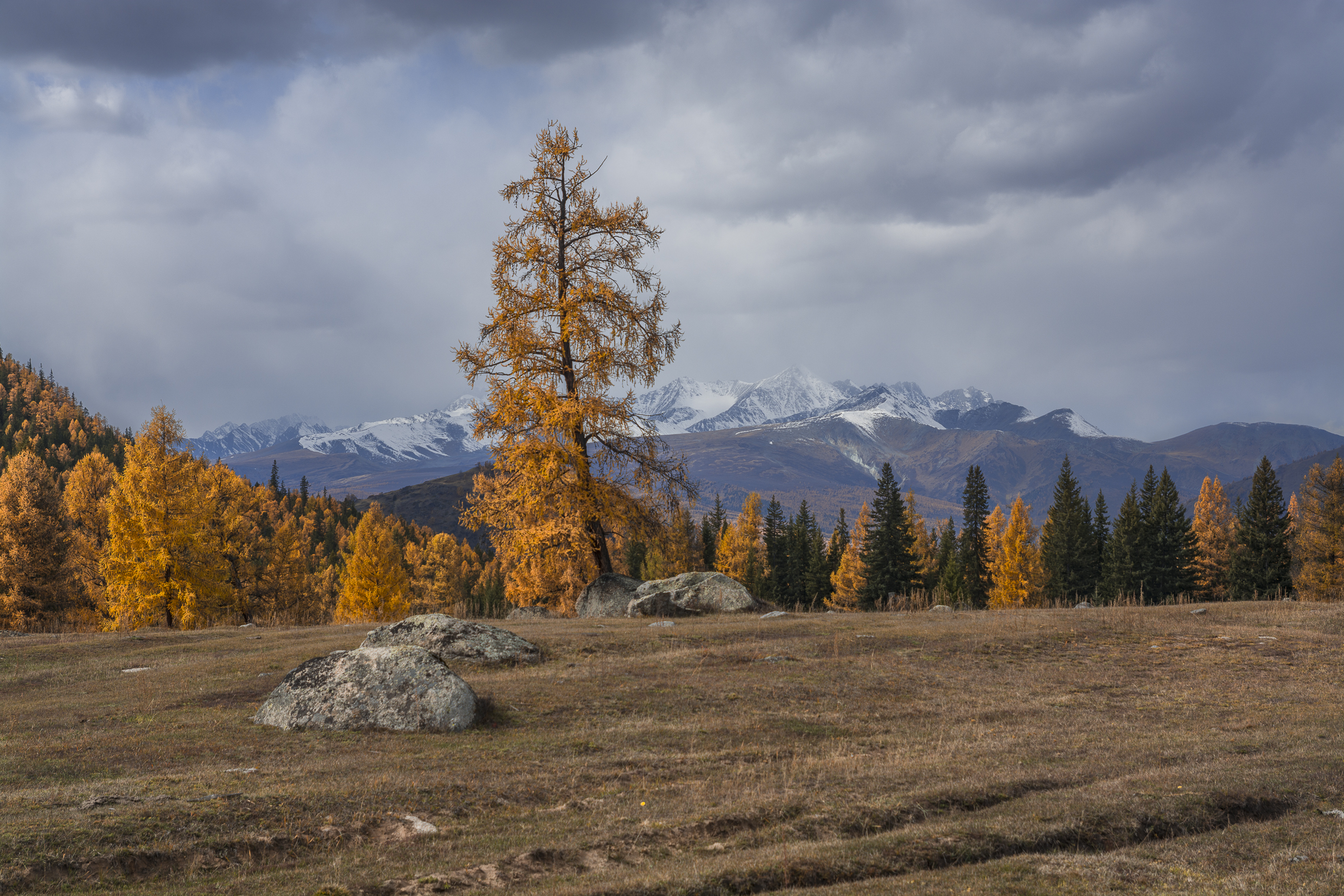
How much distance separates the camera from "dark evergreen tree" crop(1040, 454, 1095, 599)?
8525 cm

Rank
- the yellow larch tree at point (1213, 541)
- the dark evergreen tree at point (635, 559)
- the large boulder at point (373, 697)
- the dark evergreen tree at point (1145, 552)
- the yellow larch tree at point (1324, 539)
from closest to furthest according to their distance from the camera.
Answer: the large boulder at point (373, 697) → the yellow larch tree at point (1324, 539) → the dark evergreen tree at point (1145, 552) → the yellow larch tree at point (1213, 541) → the dark evergreen tree at point (635, 559)

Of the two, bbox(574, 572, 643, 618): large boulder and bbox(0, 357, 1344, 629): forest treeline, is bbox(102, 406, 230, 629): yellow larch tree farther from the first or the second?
bbox(574, 572, 643, 618): large boulder

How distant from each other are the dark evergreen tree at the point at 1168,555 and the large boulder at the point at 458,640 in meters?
74.6

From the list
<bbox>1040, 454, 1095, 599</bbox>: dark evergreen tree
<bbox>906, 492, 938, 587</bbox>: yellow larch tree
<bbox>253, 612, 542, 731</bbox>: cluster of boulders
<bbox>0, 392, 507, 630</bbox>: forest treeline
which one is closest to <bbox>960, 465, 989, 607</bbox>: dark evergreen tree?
<bbox>906, 492, 938, 587</bbox>: yellow larch tree

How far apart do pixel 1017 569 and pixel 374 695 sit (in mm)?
82882

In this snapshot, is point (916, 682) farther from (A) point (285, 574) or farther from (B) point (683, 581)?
(A) point (285, 574)

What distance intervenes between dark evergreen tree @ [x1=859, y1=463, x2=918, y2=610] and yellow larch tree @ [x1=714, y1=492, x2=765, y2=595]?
21875mm

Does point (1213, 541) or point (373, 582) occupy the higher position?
point (373, 582)

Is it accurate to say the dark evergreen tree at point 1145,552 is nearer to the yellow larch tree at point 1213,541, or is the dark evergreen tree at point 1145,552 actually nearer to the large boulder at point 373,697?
the yellow larch tree at point 1213,541

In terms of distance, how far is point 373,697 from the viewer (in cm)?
1555

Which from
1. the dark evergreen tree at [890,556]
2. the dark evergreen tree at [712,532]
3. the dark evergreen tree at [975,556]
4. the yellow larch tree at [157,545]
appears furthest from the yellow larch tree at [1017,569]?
the yellow larch tree at [157,545]

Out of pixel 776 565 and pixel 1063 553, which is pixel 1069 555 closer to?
pixel 1063 553

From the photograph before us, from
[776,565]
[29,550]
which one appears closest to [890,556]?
[776,565]

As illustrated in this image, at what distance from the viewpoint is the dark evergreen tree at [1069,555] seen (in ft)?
280
